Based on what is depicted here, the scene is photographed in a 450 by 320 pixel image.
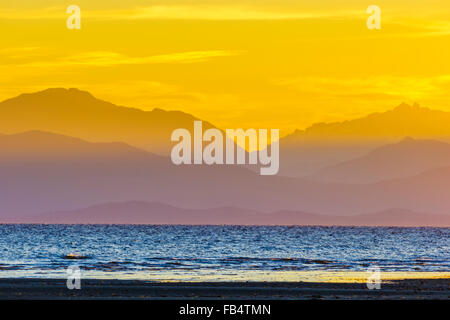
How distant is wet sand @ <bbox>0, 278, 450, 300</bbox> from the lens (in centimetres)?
4559

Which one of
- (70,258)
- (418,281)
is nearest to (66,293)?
(418,281)

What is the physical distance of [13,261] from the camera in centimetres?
7869

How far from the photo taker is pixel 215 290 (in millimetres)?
49375

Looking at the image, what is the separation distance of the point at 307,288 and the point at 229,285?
14.2 feet

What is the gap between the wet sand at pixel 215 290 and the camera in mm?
45594

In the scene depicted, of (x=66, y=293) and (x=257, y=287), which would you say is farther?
(x=257, y=287)
